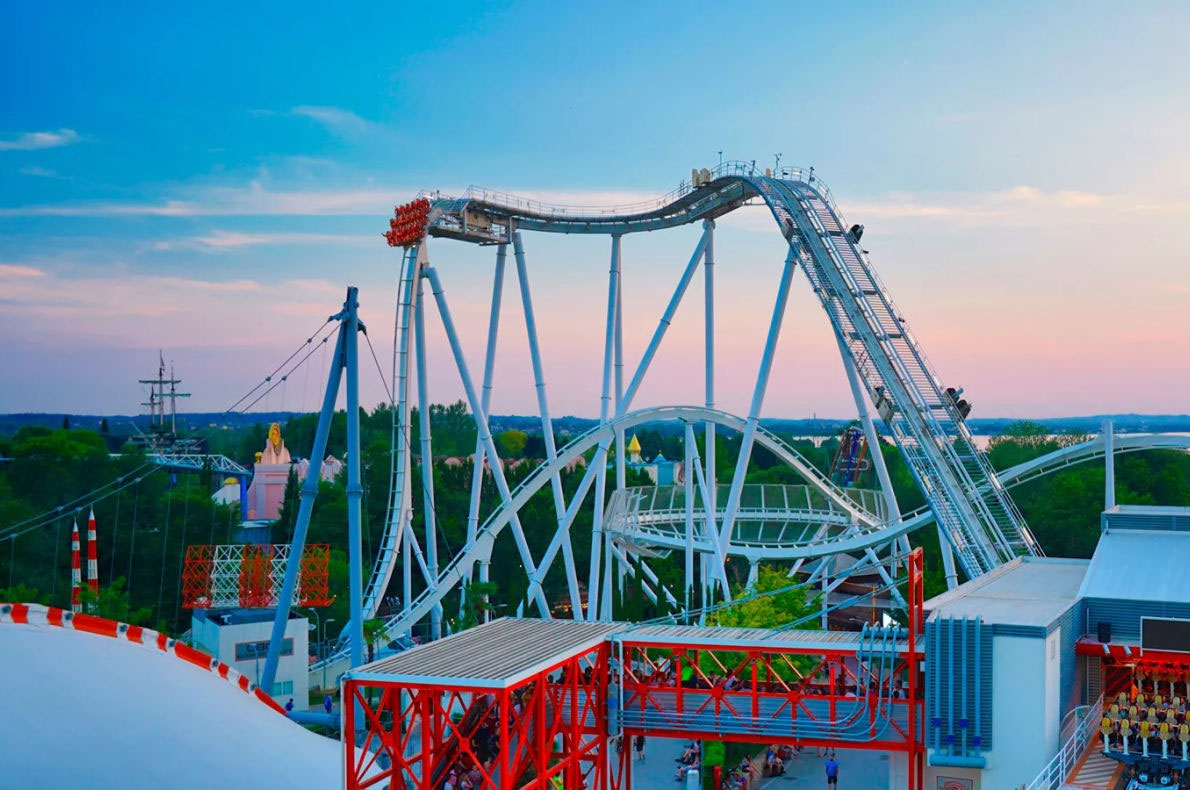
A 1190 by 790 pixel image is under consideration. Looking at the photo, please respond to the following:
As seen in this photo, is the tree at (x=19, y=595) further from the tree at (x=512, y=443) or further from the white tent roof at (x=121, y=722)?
the tree at (x=512, y=443)

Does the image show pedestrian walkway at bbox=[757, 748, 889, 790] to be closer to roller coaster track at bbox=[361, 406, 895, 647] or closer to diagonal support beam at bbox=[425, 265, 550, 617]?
roller coaster track at bbox=[361, 406, 895, 647]

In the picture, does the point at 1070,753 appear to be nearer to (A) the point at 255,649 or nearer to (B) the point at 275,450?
(A) the point at 255,649

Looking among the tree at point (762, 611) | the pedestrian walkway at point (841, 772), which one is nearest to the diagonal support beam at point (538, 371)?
the tree at point (762, 611)

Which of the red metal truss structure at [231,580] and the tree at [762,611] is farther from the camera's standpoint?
the red metal truss structure at [231,580]

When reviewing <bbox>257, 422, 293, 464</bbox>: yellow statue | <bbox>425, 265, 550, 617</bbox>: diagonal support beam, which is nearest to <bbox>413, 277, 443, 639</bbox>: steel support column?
<bbox>425, 265, 550, 617</bbox>: diagonal support beam

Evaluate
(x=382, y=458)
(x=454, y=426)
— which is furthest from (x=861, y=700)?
(x=454, y=426)

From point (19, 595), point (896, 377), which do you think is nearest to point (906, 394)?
point (896, 377)

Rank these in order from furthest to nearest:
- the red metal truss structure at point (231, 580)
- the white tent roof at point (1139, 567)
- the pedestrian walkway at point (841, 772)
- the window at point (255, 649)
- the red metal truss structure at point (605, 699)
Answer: the red metal truss structure at point (231, 580) < the window at point (255, 649) < the pedestrian walkway at point (841, 772) < the white tent roof at point (1139, 567) < the red metal truss structure at point (605, 699)
